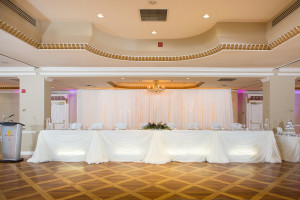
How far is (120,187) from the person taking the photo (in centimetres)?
369

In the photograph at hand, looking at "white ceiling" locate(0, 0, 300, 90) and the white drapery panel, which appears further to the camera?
the white drapery panel

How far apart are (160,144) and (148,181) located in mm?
1576

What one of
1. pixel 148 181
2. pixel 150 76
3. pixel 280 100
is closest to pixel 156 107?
pixel 150 76

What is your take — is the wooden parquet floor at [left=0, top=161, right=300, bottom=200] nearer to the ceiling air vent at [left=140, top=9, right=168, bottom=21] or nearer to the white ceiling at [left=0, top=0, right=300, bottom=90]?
the white ceiling at [left=0, top=0, right=300, bottom=90]

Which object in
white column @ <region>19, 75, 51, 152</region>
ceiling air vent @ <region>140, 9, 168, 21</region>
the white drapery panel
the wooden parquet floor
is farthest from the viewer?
the white drapery panel

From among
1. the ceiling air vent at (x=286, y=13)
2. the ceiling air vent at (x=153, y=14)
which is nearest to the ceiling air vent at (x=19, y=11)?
the ceiling air vent at (x=153, y=14)

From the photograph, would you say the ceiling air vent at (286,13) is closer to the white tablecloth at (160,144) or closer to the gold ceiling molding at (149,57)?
the gold ceiling molding at (149,57)

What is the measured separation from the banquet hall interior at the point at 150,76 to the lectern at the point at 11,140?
29 millimetres

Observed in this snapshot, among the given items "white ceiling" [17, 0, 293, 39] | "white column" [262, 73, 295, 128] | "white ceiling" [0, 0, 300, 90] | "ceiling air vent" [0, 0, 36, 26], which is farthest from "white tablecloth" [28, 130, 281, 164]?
"ceiling air vent" [0, 0, 36, 26]

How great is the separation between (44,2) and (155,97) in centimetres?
776

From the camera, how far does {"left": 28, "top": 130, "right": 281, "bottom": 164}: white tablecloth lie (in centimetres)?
554

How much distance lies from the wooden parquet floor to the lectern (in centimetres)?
29

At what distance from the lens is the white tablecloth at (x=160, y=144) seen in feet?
18.2

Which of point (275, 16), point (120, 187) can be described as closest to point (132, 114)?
point (120, 187)
